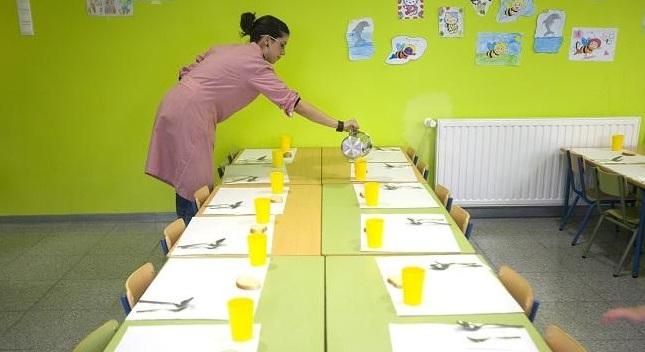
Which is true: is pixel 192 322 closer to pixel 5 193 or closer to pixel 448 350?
pixel 448 350

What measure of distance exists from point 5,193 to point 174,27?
201 cm

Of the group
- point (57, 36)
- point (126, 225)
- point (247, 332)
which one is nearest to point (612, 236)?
point (247, 332)

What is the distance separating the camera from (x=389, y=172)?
129 inches

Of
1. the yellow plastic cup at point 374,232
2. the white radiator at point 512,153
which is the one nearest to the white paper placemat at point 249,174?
the yellow plastic cup at point 374,232

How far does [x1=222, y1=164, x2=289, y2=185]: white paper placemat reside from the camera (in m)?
3.14

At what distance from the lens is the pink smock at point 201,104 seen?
9.99 feet

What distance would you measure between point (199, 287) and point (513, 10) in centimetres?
336

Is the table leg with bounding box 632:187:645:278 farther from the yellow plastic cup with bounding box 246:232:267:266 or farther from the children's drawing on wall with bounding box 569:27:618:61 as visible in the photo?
the yellow plastic cup with bounding box 246:232:267:266

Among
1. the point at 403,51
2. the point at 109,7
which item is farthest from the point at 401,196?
the point at 109,7

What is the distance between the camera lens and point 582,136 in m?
4.22

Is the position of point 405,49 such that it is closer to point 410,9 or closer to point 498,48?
point 410,9

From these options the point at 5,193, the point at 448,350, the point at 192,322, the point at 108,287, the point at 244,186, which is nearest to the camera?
the point at 448,350

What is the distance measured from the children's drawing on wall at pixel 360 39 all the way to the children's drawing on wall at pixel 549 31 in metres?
1.27

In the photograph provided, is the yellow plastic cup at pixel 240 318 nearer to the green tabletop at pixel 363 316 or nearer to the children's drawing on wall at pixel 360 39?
the green tabletop at pixel 363 316
